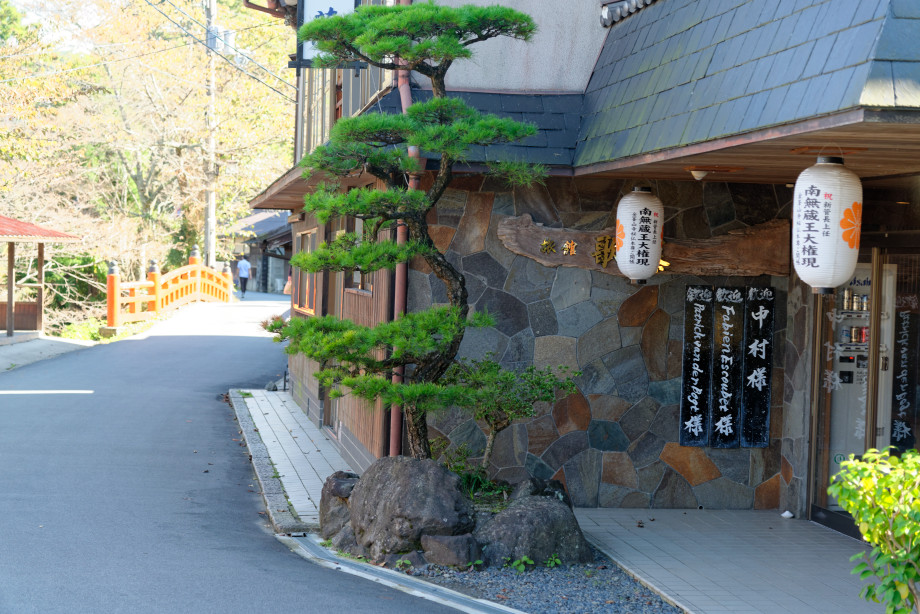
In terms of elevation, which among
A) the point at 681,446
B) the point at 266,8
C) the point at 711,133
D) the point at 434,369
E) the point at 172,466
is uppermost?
the point at 266,8

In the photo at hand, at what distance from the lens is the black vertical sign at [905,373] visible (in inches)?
306

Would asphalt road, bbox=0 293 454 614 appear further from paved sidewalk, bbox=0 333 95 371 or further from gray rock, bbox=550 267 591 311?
gray rock, bbox=550 267 591 311

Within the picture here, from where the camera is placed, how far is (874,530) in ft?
14.8

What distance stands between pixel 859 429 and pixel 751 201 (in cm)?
241

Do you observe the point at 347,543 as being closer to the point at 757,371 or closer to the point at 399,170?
the point at 399,170

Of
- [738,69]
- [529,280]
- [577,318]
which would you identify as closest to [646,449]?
[577,318]

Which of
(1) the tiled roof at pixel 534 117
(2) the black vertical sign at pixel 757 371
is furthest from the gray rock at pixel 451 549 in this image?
(2) the black vertical sign at pixel 757 371

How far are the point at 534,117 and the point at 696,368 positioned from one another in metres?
2.99

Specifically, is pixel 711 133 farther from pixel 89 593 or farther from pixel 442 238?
pixel 89 593

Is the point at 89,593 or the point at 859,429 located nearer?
the point at 89,593

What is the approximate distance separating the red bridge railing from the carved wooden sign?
59.6 feet

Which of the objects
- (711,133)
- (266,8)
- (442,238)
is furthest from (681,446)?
(266,8)

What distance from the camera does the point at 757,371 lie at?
9141mm

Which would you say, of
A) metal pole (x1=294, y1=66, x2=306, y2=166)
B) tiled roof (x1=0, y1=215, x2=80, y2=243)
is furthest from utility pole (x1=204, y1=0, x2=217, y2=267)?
metal pole (x1=294, y1=66, x2=306, y2=166)
